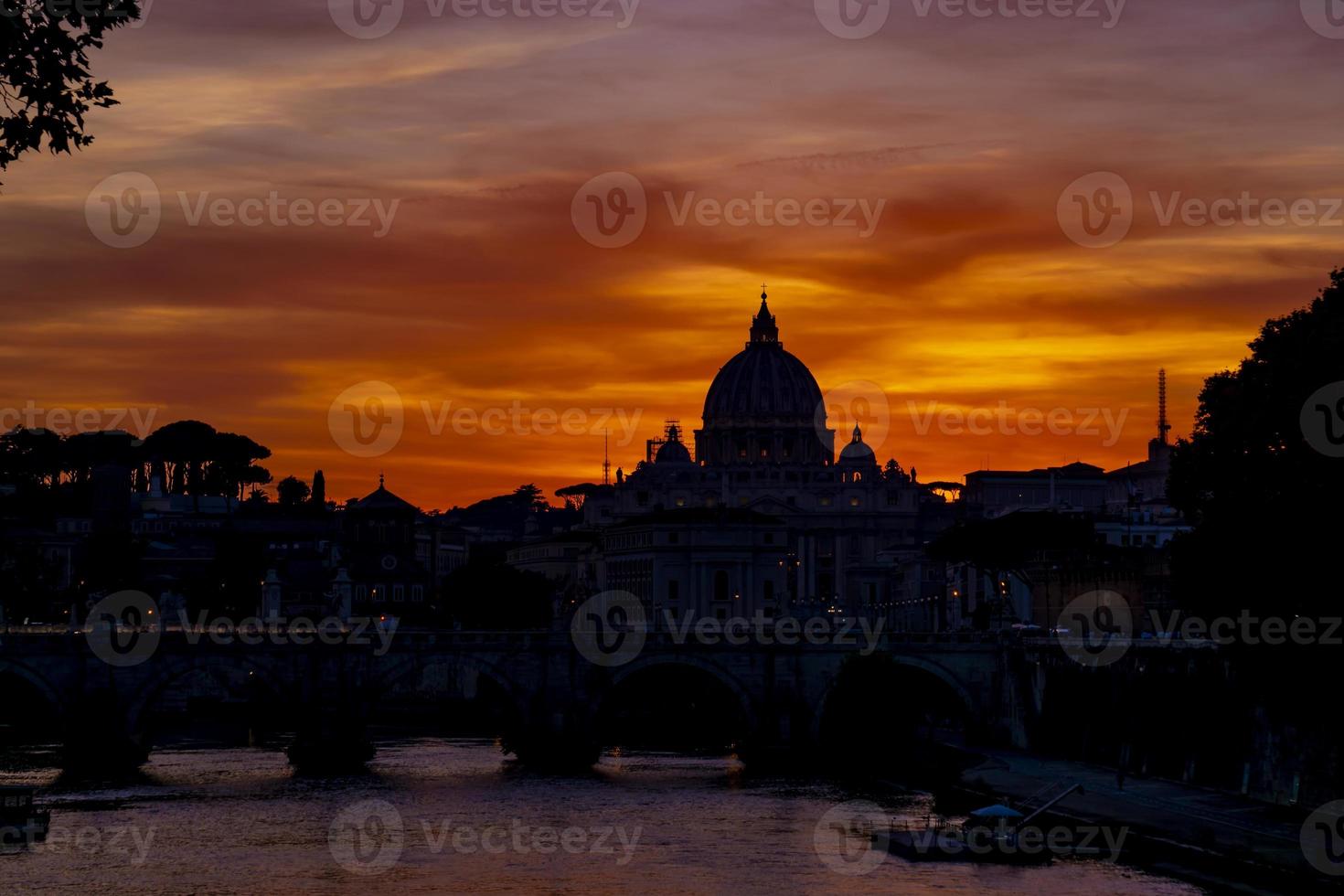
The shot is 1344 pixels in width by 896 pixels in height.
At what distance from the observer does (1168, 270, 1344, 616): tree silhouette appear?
6412cm

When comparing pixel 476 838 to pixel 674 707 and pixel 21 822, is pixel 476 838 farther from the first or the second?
pixel 674 707

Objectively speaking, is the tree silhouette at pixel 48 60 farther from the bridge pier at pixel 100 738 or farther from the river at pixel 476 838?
the bridge pier at pixel 100 738

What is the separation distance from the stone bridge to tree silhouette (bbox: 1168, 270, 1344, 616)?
1039 inches

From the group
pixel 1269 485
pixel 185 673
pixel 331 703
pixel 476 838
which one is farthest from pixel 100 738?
pixel 1269 485

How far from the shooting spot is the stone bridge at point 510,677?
323 feet

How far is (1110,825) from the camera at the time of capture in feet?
222

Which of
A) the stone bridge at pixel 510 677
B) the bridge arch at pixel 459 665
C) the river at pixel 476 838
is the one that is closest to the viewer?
the river at pixel 476 838

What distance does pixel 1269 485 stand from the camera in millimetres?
67750

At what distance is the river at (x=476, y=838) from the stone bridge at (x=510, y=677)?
389cm

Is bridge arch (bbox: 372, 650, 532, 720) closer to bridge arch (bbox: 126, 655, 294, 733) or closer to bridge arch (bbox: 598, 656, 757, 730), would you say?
bridge arch (bbox: 598, 656, 757, 730)

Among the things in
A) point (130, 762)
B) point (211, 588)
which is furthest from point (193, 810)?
point (211, 588)

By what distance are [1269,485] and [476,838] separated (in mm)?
24810

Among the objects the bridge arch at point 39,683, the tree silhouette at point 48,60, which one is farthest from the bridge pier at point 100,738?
the tree silhouette at point 48,60

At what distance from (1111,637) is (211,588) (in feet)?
301
